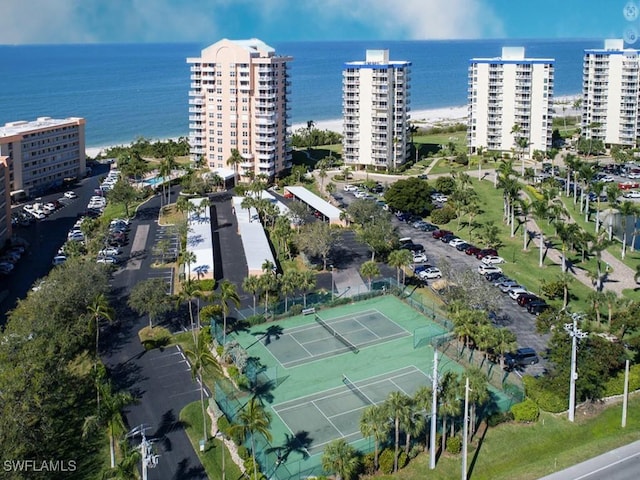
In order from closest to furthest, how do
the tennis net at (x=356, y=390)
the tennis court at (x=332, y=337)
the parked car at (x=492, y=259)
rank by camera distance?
1. the tennis net at (x=356, y=390)
2. the tennis court at (x=332, y=337)
3. the parked car at (x=492, y=259)

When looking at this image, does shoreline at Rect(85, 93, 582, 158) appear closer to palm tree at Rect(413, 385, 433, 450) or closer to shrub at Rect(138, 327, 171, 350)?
shrub at Rect(138, 327, 171, 350)

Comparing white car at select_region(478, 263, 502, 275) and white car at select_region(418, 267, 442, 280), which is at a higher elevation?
white car at select_region(478, 263, 502, 275)

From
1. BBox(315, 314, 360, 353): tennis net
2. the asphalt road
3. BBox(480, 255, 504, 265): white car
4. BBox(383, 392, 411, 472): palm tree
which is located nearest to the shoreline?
BBox(480, 255, 504, 265): white car

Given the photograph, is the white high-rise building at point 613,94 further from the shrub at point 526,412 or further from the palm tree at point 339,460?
the palm tree at point 339,460

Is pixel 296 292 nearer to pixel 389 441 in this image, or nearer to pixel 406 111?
pixel 389 441

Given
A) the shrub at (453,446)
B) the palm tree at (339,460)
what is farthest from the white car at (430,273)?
the palm tree at (339,460)

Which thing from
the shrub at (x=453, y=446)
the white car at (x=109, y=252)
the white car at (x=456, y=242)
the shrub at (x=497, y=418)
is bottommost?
the shrub at (x=453, y=446)
